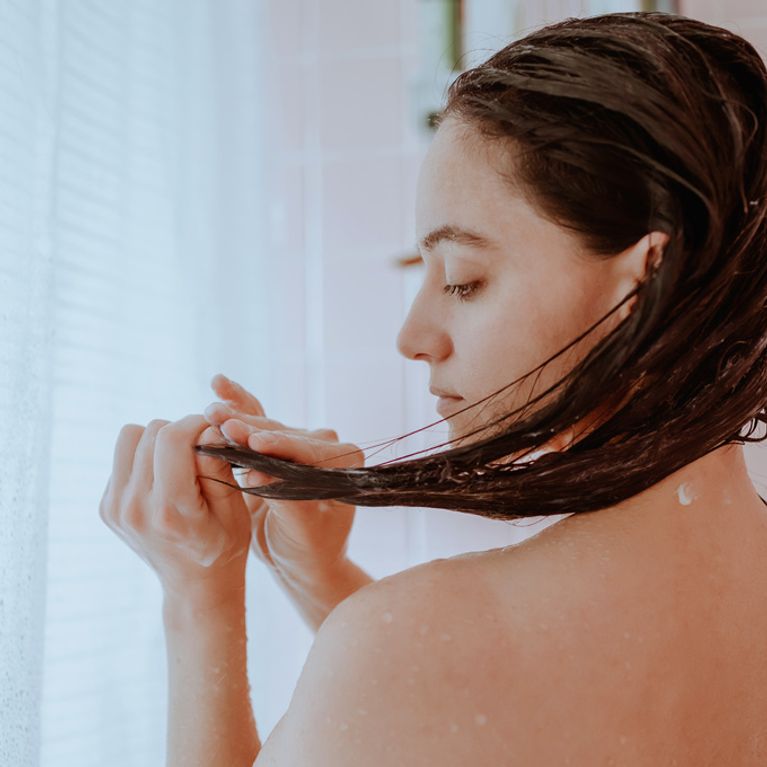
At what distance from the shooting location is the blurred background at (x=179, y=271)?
749 mm

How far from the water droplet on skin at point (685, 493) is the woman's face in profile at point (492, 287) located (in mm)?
107

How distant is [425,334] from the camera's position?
0.67 meters

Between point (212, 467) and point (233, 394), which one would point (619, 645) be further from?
point (233, 394)

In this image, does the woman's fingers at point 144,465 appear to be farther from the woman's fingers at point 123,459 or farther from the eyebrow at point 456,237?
the eyebrow at point 456,237

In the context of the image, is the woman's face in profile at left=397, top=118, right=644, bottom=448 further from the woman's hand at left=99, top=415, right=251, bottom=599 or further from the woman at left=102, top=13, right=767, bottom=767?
the woman's hand at left=99, top=415, right=251, bottom=599

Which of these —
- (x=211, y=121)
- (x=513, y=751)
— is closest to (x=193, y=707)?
(x=513, y=751)

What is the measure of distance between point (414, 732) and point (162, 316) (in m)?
0.64

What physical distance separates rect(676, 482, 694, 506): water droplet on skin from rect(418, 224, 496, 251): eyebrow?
201mm

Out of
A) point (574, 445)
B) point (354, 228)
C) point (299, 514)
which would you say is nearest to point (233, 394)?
point (299, 514)

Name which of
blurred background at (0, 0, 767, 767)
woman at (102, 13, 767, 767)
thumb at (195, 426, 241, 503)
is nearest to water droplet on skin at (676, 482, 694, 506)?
woman at (102, 13, 767, 767)

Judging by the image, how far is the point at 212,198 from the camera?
1.21 m

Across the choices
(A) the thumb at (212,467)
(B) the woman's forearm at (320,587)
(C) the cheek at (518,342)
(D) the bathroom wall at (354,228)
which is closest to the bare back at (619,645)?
(C) the cheek at (518,342)

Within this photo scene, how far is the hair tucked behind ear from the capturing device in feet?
1.91

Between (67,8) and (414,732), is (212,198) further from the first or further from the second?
(414,732)
